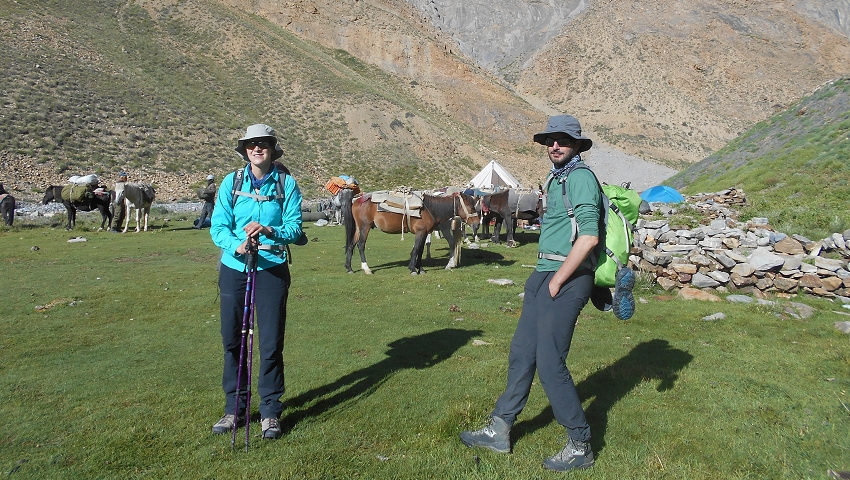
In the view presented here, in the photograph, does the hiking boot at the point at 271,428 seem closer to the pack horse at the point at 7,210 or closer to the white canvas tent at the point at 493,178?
the pack horse at the point at 7,210

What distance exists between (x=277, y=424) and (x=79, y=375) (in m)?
2.88

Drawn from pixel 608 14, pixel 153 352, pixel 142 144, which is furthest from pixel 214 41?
pixel 608 14

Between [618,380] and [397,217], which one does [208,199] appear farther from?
[618,380]

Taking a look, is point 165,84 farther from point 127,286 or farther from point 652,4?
point 652,4

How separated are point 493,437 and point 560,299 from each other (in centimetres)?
123

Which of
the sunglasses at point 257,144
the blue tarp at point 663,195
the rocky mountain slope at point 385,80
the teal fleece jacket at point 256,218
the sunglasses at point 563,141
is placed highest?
the rocky mountain slope at point 385,80

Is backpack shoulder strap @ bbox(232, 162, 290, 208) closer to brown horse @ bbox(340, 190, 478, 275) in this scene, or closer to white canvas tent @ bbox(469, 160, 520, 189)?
brown horse @ bbox(340, 190, 478, 275)

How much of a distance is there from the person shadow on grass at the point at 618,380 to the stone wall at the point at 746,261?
13.2ft

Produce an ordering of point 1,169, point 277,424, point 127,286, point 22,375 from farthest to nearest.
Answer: point 1,169, point 127,286, point 22,375, point 277,424

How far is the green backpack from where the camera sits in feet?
12.3

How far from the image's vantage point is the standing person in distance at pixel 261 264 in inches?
162

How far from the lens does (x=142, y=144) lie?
37.3 m

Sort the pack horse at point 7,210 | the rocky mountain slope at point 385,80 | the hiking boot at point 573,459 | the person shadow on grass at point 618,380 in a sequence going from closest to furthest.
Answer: the hiking boot at point 573,459 → the person shadow on grass at point 618,380 → the pack horse at point 7,210 → the rocky mountain slope at point 385,80

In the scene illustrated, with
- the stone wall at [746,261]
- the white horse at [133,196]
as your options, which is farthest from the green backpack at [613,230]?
the white horse at [133,196]
